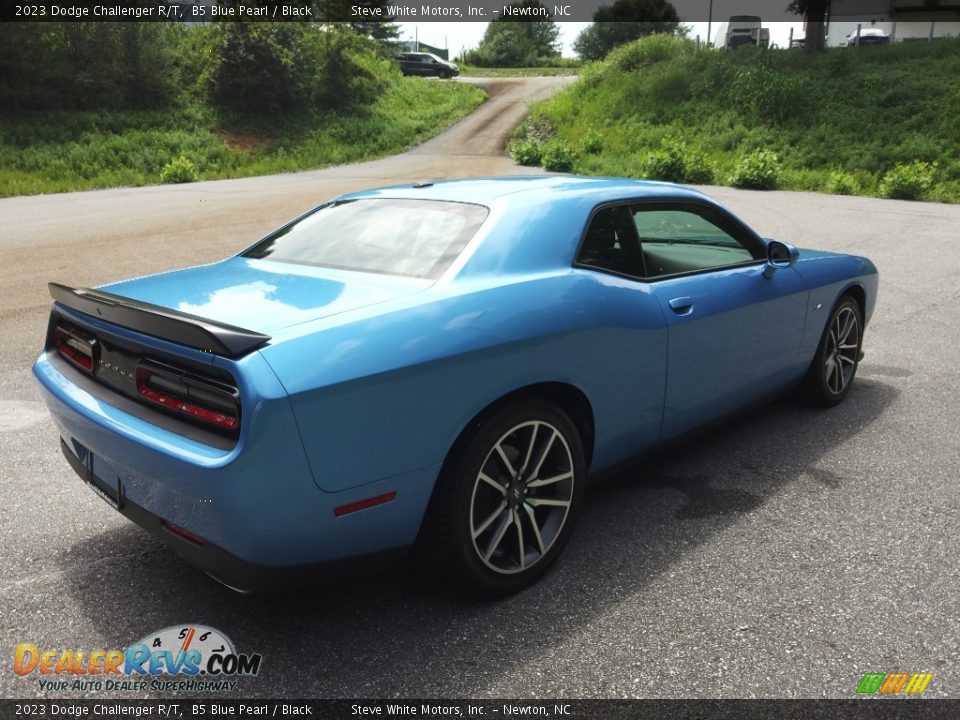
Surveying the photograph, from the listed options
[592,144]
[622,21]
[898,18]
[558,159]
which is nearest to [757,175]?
[558,159]

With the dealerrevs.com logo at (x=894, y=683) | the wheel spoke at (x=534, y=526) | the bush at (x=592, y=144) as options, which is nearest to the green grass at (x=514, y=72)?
the bush at (x=592, y=144)

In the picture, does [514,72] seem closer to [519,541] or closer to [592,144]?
[592,144]

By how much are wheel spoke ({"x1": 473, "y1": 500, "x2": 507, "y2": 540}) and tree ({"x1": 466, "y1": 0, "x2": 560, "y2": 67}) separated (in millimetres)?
67752

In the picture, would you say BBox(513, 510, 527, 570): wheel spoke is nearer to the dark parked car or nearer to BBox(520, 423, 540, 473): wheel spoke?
BBox(520, 423, 540, 473): wheel spoke

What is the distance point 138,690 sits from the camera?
95.3 inches

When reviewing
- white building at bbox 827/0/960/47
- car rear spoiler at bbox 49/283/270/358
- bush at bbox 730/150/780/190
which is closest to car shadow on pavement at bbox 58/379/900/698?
car rear spoiler at bbox 49/283/270/358

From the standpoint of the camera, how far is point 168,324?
2406 millimetres

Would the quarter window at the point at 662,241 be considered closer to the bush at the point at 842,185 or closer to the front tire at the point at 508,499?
the front tire at the point at 508,499

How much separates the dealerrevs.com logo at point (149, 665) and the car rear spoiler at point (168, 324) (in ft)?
3.35

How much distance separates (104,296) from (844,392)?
4.30 m

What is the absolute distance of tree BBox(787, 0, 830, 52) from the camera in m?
31.4

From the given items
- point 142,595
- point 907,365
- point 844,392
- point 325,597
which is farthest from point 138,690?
point 907,365

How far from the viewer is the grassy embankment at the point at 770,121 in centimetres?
2161

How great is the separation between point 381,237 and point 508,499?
4.02 feet
